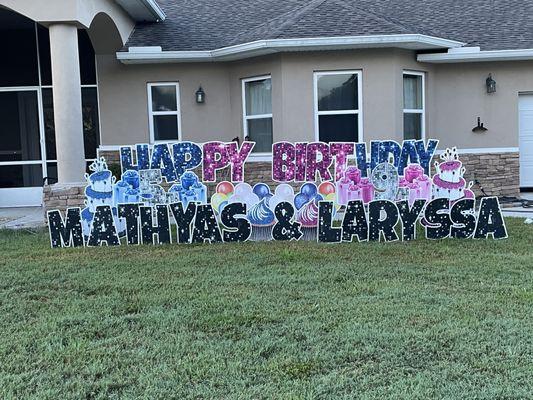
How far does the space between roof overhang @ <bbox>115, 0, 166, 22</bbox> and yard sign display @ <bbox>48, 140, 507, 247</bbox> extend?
4.54 metres

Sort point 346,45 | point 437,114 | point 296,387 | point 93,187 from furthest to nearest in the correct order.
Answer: point 437,114 < point 346,45 < point 93,187 < point 296,387

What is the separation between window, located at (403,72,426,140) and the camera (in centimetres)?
1171

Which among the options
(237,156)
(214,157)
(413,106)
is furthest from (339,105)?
(214,157)

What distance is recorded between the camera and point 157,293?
18.0 ft

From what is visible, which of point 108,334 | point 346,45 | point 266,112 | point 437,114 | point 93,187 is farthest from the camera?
point 437,114

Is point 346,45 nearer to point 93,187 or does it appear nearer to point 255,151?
point 255,151

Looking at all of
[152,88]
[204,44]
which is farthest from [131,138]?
[204,44]

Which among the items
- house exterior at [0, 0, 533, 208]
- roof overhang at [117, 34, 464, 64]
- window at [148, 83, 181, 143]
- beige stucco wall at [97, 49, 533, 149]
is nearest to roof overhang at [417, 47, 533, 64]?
house exterior at [0, 0, 533, 208]

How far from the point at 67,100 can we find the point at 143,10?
4.02 m

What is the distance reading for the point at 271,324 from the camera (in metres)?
4.54

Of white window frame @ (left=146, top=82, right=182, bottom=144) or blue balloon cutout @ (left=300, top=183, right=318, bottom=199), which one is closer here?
blue balloon cutout @ (left=300, top=183, right=318, bottom=199)

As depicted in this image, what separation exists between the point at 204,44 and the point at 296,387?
983 centimetres

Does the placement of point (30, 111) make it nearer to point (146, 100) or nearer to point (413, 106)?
point (146, 100)

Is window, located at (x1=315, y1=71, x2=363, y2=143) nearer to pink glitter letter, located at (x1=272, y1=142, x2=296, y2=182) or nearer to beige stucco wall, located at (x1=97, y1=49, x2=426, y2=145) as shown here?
beige stucco wall, located at (x1=97, y1=49, x2=426, y2=145)
